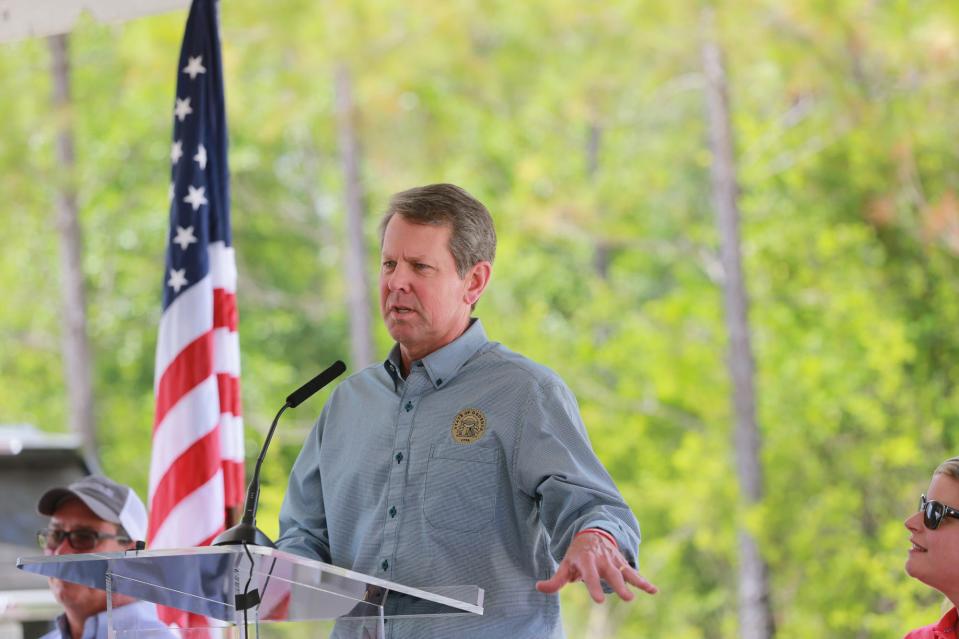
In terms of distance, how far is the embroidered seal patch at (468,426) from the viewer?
9.69 feet

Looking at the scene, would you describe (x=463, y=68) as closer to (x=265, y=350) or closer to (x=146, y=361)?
(x=265, y=350)

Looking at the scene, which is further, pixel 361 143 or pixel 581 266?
pixel 581 266

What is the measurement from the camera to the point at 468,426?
297 centimetres

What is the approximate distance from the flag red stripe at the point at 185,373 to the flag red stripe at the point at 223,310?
0.09 metres

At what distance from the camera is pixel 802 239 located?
47.1 feet

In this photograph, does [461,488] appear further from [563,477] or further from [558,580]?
[558,580]

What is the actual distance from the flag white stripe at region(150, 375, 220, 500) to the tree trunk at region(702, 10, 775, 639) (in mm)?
9816

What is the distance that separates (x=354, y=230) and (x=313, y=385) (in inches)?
498

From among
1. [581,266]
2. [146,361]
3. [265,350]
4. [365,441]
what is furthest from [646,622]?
[365,441]

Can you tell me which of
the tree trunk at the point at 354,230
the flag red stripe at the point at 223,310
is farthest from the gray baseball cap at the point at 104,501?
the tree trunk at the point at 354,230

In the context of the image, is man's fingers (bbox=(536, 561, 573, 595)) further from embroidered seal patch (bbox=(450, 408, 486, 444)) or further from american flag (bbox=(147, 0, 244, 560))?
american flag (bbox=(147, 0, 244, 560))

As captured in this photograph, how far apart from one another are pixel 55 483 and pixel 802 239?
29.8 ft

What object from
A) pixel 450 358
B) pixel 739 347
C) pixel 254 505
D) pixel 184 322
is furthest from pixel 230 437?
pixel 739 347

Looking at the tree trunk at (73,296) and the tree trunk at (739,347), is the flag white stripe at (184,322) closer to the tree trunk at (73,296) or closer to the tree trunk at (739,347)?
the tree trunk at (739,347)
